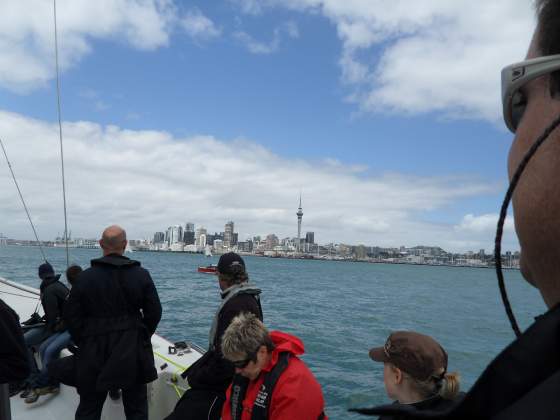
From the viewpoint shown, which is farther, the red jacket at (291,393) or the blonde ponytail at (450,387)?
the red jacket at (291,393)

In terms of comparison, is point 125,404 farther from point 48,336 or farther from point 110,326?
point 48,336

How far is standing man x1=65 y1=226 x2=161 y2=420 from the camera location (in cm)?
337

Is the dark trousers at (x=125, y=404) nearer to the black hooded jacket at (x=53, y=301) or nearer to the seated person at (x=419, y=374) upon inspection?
the black hooded jacket at (x=53, y=301)

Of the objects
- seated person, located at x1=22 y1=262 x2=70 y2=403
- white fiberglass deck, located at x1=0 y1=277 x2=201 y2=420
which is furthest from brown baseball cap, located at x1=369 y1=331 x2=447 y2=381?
seated person, located at x1=22 y1=262 x2=70 y2=403

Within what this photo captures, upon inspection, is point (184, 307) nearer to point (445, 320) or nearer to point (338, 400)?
→ point (338, 400)

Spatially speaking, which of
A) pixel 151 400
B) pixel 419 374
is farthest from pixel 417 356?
pixel 151 400

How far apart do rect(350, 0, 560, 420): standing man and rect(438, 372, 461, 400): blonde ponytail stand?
1759 millimetres

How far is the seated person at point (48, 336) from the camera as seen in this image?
4891 mm

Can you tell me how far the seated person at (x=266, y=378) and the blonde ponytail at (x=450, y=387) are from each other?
0.87 m

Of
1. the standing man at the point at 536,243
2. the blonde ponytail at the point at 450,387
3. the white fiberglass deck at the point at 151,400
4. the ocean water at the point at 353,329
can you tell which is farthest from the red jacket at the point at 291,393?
the ocean water at the point at 353,329

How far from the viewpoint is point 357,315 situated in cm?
2481

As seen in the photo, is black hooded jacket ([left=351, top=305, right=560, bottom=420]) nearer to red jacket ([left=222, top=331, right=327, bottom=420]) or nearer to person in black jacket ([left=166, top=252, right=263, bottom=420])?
red jacket ([left=222, top=331, right=327, bottom=420])

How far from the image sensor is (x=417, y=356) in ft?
7.39

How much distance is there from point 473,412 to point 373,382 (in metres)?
11.9
